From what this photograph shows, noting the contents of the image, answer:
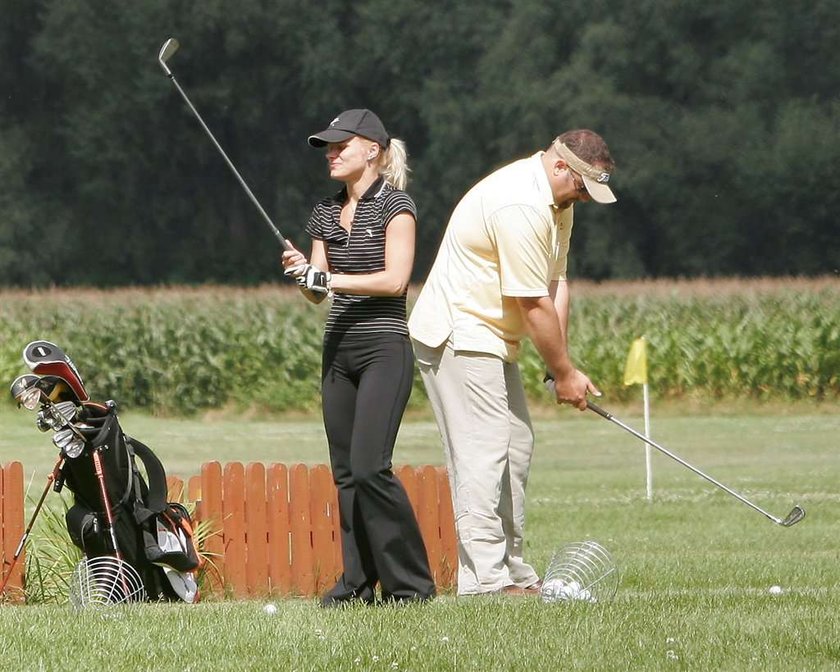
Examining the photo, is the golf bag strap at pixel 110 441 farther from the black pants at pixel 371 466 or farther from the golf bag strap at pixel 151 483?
the black pants at pixel 371 466

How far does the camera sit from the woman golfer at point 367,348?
6547mm

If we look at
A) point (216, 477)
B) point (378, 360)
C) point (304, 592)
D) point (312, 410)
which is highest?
point (378, 360)

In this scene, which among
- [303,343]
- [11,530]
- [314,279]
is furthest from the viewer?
[303,343]

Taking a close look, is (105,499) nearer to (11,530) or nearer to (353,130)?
(11,530)

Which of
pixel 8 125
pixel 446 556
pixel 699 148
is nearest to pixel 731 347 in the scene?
pixel 446 556

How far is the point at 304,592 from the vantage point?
26.1 ft

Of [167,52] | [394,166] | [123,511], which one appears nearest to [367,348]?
[394,166]

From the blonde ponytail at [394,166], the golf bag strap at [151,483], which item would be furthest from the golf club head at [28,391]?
the blonde ponytail at [394,166]

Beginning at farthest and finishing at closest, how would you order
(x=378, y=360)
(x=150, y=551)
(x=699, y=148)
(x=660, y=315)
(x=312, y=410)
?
(x=699, y=148)
(x=660, y=315)
(x=312, y=410)
(x=150, y=551)
(x=378, y=360)

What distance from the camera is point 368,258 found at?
260 inches

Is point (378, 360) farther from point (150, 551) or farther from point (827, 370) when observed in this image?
point (827, 370)

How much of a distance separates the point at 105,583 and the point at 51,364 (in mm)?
913

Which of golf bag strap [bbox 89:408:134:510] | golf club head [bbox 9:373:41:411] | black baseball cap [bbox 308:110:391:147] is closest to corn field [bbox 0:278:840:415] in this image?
golf bag strap [bbox 89:408:134:510]

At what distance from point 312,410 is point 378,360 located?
713 inches
